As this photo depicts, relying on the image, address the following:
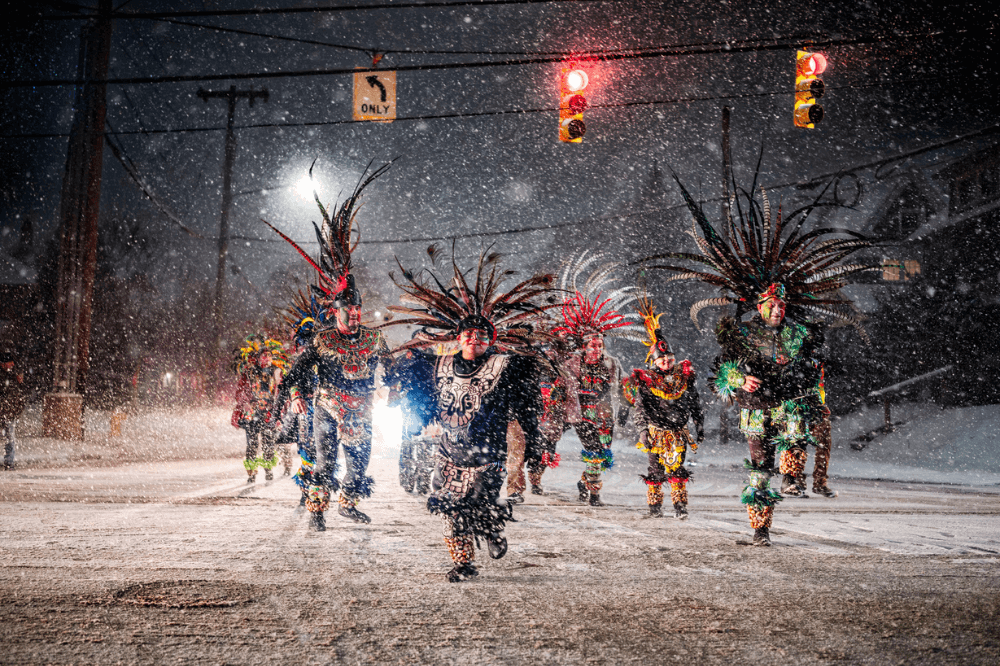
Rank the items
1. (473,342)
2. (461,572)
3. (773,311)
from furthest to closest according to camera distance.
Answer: (773,311), (473,342), (461,572)

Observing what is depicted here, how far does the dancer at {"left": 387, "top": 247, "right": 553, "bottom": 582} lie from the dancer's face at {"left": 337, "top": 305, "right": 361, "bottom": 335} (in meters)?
1.49

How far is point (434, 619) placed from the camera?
416 cm

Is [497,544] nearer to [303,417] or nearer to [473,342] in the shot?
[473,342]

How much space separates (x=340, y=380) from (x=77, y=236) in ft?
38.8

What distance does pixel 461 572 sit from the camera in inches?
207

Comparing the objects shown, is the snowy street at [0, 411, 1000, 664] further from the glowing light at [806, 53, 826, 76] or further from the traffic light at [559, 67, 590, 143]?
the glowing light at [806, 53, 826, 76]

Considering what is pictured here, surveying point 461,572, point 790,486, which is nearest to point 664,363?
point 790,486

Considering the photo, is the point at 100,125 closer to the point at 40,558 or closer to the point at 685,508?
the point at 40,558

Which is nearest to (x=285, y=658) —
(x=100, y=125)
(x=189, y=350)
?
(x=100, y=125)

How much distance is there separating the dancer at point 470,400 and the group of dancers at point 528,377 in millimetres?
12

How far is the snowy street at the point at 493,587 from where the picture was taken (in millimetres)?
3670

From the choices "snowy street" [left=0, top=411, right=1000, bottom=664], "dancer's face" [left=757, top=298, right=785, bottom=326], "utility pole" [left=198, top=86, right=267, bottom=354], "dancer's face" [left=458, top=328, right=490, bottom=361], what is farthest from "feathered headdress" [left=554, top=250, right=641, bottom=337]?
"utility pole" [left=198, top=86, right=267, bottom=354]

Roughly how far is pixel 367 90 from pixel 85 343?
924 cm

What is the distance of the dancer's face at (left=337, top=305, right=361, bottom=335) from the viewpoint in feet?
26.1
